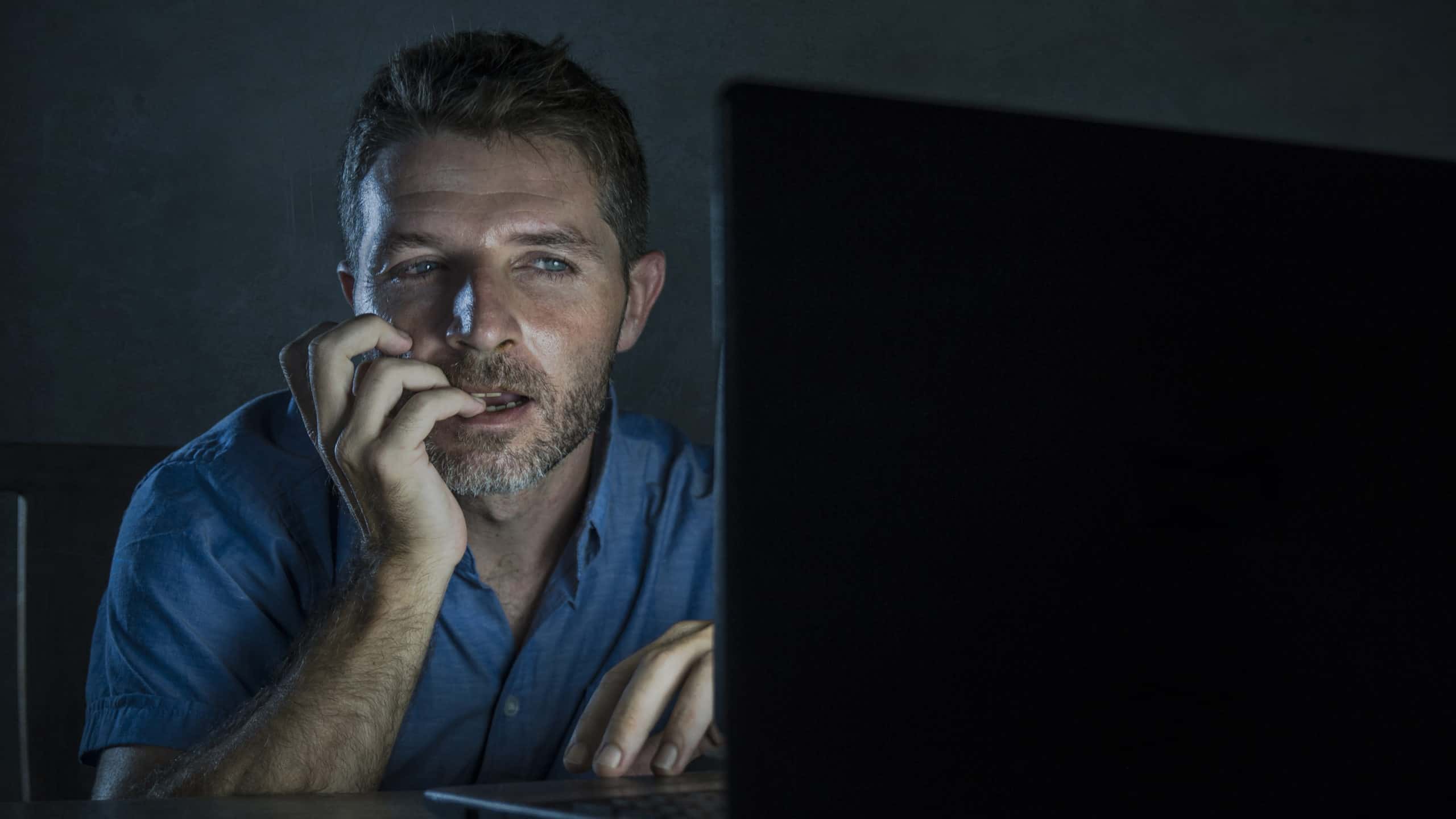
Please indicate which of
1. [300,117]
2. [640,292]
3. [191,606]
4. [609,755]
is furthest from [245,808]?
[300,117]

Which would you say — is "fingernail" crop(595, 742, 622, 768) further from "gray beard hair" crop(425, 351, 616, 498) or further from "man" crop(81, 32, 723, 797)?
"gray beard hair" crop(425, 351, 616, 498)

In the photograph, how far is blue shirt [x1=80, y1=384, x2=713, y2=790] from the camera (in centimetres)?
135

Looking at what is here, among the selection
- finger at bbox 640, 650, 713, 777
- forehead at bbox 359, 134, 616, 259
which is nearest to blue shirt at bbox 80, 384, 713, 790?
forehead at bbox 359, 134, 616, 259

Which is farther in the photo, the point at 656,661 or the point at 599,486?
the point at 599,486

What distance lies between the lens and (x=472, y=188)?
58.7 inches

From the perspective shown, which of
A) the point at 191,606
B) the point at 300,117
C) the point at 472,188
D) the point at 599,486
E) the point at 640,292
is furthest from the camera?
the point at 300,117

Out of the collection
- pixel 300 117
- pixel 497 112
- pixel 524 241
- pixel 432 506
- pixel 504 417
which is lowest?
pixel 432 506

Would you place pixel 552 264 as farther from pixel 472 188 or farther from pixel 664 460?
pixel 664 460

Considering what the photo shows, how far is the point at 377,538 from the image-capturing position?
4.33 ft

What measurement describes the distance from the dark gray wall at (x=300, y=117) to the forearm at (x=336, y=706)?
142 centimetres

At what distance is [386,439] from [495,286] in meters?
0.27

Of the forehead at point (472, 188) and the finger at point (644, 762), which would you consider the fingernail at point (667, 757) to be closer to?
the finger at point (644, 762)

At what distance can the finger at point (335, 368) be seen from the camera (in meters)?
1.32

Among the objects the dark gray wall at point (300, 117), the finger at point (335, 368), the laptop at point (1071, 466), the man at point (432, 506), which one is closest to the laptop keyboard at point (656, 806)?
the laptop at point (1071, 466)
